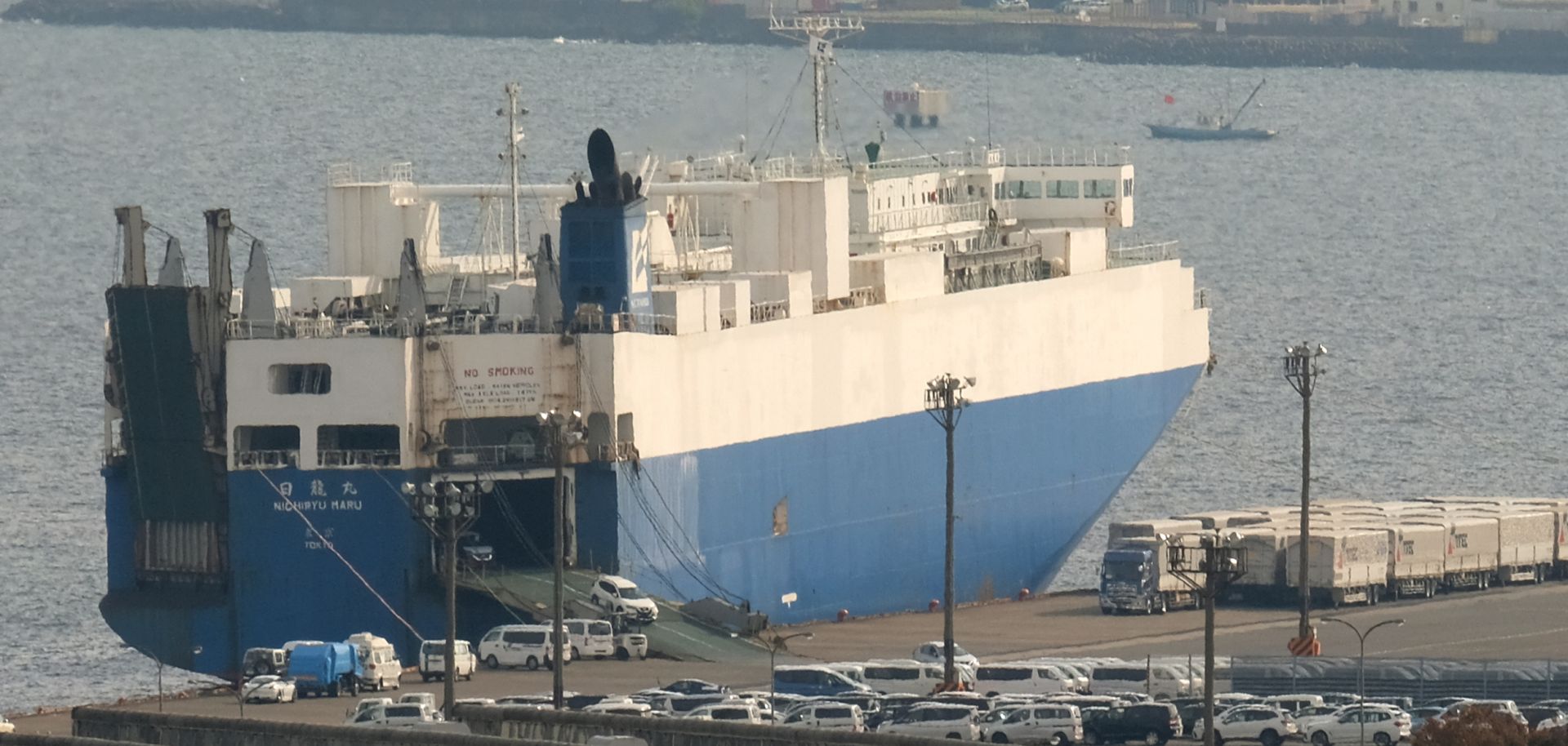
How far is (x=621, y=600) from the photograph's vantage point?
64.9 meters

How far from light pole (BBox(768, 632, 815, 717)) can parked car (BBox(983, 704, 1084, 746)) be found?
3152 millimetres

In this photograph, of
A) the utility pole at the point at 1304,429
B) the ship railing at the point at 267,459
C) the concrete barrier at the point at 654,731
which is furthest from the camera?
the ship railing at the point at 267,459

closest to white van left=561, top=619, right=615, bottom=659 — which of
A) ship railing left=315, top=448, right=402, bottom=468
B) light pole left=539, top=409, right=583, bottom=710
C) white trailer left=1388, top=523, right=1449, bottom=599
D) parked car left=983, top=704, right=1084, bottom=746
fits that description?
light pole left=539, top=409, right=583, bottom=710

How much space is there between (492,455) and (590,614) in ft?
11.3

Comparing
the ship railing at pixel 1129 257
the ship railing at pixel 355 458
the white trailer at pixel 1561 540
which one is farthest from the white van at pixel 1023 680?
the ship railing at pixel 1129 257

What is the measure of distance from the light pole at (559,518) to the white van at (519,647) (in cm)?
21

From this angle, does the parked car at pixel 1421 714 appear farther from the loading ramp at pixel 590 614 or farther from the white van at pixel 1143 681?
the loading ramp at pixel 590 614

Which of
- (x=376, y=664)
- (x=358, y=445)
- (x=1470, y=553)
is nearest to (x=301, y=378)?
(x=358, y=445)

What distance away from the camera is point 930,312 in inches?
3086

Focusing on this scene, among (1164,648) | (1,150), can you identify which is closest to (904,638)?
(1164,648)

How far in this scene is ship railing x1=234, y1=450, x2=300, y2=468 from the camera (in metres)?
65.6

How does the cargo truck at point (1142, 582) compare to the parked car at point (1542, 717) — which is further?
the cargo truck at point (1142, 582)

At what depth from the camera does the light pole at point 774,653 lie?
56.6 metres

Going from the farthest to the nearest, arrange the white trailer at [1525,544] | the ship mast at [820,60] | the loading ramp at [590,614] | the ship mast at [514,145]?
the ship mast at [820,60] < the white trailer at [1525,544] < the ship mast at [514,145] < the loading ramp at [590,614]
